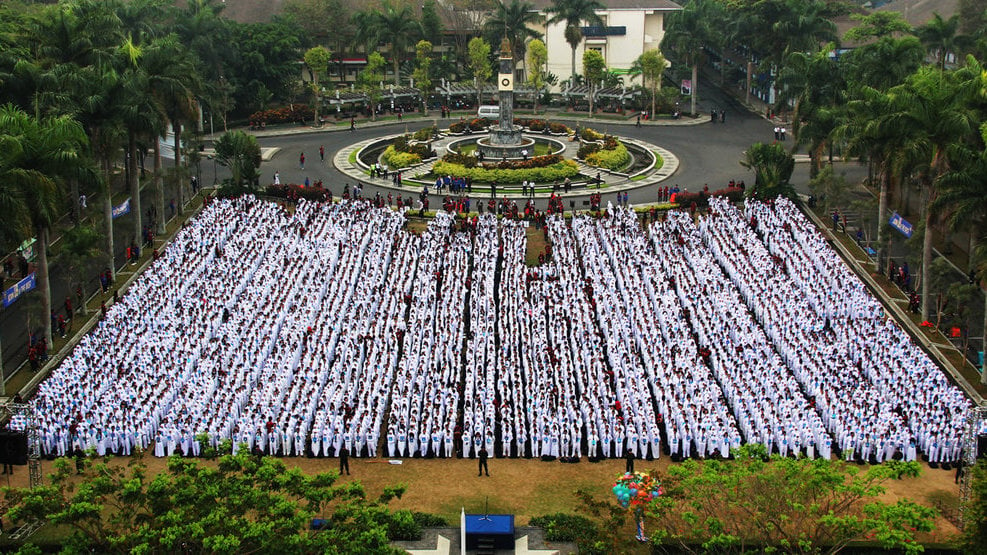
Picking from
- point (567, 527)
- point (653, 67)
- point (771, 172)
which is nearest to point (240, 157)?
point (771, 172)

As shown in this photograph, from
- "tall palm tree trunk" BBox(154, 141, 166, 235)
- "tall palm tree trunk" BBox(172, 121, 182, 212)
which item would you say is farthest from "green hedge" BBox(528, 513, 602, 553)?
"tall palm tree trunk" BBox(172, 121, 182, 212)

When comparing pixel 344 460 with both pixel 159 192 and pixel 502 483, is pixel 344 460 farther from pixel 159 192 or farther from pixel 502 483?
pixel 159 192

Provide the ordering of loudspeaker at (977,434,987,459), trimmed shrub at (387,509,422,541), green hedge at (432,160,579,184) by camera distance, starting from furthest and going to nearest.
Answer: green hedge at (432,160,579,184) → loudspeaker at (977,434,987,459) → trimmed shrub at (387,509,422,541)

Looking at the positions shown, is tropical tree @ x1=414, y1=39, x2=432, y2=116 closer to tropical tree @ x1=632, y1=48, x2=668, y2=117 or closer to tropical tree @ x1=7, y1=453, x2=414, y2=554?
tropical tree @ x1=632, y1=48, x2=668, y2=117

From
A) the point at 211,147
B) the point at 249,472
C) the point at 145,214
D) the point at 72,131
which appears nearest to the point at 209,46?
the point at 211,147

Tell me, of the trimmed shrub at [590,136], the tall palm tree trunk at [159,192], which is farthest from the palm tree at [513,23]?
the tall palm tree trunk at [159,192]

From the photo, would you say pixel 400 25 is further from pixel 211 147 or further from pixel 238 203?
pixel 238 203
